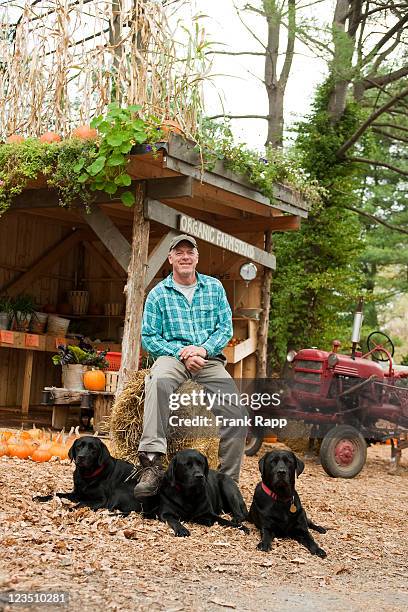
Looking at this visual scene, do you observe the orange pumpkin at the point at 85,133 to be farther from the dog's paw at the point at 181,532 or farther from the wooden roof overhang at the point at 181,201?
the dog's paw at the point at 181,532

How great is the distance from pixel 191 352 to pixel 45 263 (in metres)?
6.13

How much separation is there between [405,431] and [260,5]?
6667mm

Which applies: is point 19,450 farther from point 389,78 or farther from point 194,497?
point 389,78

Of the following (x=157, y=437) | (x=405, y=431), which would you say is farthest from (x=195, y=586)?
(x=405, y=431)

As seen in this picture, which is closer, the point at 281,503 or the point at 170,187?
the point at 281,503

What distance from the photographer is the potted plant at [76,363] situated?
28.5 feet

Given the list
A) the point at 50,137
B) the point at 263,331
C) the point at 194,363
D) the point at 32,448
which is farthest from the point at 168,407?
the point at 263,331

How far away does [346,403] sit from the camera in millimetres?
8125

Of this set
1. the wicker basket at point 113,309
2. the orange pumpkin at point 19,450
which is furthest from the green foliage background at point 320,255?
the orange pumpkin at point 19,450

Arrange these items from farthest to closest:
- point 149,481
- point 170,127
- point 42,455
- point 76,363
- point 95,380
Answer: point 76,363, point 95,380, point 170,127, point 42,455, point 149,481

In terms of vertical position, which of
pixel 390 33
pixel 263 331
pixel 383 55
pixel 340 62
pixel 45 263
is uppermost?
pixel 390 33

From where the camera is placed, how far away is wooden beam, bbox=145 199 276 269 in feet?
24.9

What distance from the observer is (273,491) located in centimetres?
456

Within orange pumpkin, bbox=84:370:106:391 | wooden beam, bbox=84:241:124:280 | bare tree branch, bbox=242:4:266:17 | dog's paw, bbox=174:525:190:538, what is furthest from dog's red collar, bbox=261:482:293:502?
bare tree branch, bbox=242:4:266:17
